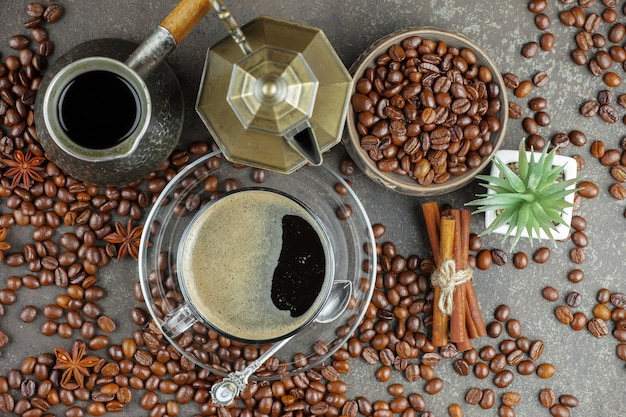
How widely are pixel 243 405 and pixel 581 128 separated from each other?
3.37 ft

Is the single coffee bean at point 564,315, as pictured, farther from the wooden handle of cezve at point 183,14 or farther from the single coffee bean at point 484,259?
the wooden handle of cezve at point 183,14

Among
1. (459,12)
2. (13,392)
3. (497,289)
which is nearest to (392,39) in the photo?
(459,12)

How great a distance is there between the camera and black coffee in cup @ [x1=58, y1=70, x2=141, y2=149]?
1189 mm

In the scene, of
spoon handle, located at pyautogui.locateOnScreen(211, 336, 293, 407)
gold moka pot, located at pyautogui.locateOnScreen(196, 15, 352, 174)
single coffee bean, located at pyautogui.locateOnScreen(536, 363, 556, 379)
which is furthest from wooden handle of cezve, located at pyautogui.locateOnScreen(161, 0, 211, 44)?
single coffee bean, located at pyautogui.locateOnScreen(536, 363, 556, 379)

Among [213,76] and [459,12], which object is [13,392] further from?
[459,12]

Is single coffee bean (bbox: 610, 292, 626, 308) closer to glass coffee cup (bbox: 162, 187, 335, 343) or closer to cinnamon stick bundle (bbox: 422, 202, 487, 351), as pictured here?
cinnamon stick bundle (bbox: 422, 202, 487, 351)

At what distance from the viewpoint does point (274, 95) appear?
100 cm

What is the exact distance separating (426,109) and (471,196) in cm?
27

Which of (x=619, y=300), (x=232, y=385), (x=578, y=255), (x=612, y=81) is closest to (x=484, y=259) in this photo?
(x=578, y=255)

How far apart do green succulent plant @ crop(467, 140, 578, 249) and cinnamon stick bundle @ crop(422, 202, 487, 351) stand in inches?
4.1

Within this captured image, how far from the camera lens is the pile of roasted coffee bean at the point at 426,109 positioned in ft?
4.54

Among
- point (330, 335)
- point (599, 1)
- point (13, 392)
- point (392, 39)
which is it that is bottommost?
point (13, 392)

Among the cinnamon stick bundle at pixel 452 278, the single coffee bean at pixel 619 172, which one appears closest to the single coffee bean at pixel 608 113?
the single coffee bean at pixel 619 172

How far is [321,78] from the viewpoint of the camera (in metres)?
1.13
